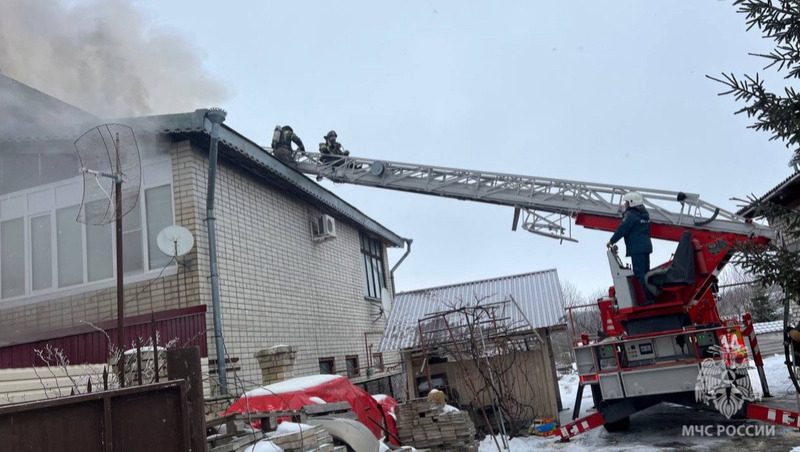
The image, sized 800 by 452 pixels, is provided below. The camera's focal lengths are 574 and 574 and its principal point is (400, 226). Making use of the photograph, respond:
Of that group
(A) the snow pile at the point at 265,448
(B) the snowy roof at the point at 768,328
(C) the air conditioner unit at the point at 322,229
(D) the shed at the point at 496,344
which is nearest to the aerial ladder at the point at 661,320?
(D) the shed at the point at 496,344

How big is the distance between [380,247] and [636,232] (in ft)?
34.4

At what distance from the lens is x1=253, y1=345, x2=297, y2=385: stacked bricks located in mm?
9234

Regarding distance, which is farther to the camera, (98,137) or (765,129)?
(98,137)

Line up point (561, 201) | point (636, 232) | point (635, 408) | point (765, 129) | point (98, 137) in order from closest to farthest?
point (765, 129) < point (98, 137) < point (635, 408) < point (636, 232) < point (561, 201)

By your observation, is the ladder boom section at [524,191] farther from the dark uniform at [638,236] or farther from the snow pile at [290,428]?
the snow pile at [290,428]

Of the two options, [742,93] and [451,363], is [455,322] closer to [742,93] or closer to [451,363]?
[451,363]

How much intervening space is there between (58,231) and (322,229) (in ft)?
17.0

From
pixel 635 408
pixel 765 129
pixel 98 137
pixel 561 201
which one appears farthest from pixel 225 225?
pixel 765 129

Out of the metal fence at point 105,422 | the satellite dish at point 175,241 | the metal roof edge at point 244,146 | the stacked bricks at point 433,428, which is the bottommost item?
the stacked bricks at point 433,428

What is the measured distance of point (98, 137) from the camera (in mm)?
7375

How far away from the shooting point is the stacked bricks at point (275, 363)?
364 inches

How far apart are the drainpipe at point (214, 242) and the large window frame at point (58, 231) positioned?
2.06ft

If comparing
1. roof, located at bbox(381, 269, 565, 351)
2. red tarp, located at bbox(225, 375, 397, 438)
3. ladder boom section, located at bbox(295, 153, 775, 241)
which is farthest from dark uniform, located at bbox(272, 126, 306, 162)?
red tarp, located at bbox(225, 375, 397, 438)

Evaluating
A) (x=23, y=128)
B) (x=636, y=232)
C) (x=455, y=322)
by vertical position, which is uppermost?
(x=23, y=128)
